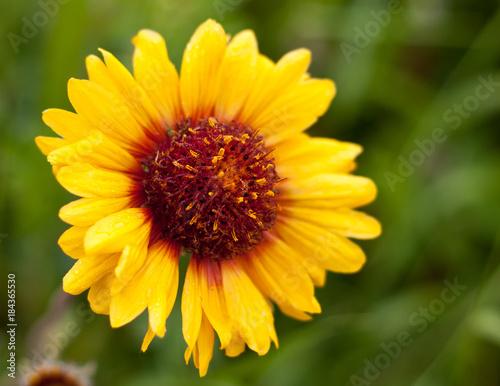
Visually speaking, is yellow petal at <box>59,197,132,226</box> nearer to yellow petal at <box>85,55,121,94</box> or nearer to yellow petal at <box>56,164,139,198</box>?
yellow petal at <box>56,164,139,198</box>

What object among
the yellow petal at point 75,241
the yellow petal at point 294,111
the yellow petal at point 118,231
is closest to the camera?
the yellow petal at point 118,231

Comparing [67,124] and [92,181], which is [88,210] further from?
[67,124]

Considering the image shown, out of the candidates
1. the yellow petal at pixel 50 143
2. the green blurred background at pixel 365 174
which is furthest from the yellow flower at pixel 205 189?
the green blurred background at pixel 365 174

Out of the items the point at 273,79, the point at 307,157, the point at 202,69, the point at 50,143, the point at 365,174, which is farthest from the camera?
the point at 365,174

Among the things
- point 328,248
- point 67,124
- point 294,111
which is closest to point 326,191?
point 328,248

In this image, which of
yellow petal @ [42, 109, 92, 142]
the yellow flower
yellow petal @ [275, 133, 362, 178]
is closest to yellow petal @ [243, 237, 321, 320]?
the yellow flower

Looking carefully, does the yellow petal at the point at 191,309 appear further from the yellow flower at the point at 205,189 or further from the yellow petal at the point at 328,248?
the yellow petal at the point at 328,248
